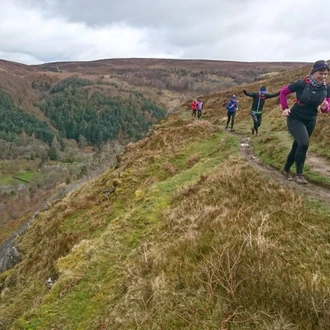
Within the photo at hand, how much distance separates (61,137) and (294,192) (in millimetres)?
196403

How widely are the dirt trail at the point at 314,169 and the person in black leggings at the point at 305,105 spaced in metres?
0.31

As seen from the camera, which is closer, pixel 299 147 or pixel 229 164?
pixel 299 147

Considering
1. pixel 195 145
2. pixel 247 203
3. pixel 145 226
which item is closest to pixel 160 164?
pixel 195 145

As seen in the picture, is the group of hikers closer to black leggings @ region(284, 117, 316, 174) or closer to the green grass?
black leggings @ region(284, 117, 316, 174)

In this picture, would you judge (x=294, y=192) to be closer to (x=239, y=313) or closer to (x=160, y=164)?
(x=239, y=313)

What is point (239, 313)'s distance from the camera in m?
4.57

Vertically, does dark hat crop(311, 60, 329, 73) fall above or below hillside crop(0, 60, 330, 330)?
above

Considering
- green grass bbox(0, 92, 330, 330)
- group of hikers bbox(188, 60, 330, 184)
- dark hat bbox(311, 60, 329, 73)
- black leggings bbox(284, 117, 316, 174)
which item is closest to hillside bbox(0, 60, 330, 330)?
green grass bbox(0, 92, 330, 330)

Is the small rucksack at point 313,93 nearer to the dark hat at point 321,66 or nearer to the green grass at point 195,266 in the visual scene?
the dark hat at point 321,66

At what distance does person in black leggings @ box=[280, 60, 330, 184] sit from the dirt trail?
12.2 inches

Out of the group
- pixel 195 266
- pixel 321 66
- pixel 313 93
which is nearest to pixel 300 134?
pixel 313 93

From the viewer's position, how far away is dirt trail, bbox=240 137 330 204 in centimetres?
792

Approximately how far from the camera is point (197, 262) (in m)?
5.82

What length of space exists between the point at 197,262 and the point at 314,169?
5.94 m
